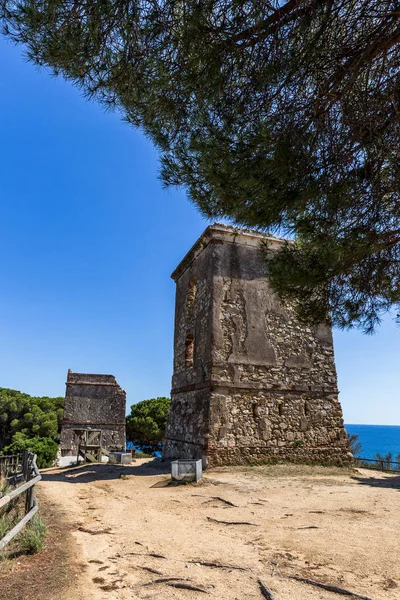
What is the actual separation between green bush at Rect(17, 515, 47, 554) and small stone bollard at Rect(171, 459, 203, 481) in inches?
166

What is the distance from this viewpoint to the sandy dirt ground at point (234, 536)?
3.22 metres

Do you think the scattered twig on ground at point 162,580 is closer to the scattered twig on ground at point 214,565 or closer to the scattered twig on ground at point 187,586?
the scattered twig on ground at point 187,586

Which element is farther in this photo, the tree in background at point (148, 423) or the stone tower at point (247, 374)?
the tree in background at point (148, 423)

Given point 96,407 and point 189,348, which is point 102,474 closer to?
point 189,348

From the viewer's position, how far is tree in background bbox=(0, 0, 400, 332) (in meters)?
3.69

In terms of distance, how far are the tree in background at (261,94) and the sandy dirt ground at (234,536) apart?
3664mm

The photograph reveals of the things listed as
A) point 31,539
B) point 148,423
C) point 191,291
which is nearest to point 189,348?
point 191,291

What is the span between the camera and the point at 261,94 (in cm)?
439

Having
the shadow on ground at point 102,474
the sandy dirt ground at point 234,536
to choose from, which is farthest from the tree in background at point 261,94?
the shadow on ground at point 102,474

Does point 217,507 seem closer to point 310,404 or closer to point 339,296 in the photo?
point 339,296

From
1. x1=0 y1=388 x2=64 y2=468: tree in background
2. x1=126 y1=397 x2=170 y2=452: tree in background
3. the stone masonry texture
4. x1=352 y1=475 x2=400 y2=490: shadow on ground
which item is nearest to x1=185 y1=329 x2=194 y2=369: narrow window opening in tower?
x1=352 y1=475 x2=400 y2=490: shadow on ground

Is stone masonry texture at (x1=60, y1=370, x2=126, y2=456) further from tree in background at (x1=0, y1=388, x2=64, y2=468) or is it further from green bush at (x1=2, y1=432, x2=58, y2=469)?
green bush at (x1=2, y1=432, x2=58, y2=469)

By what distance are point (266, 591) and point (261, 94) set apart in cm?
474

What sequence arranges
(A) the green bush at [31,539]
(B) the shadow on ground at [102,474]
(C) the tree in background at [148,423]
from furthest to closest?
(C) the tree in background at [148,423], (B) the shadow on ground at [102,474], (A) the green bush at [31,539]
